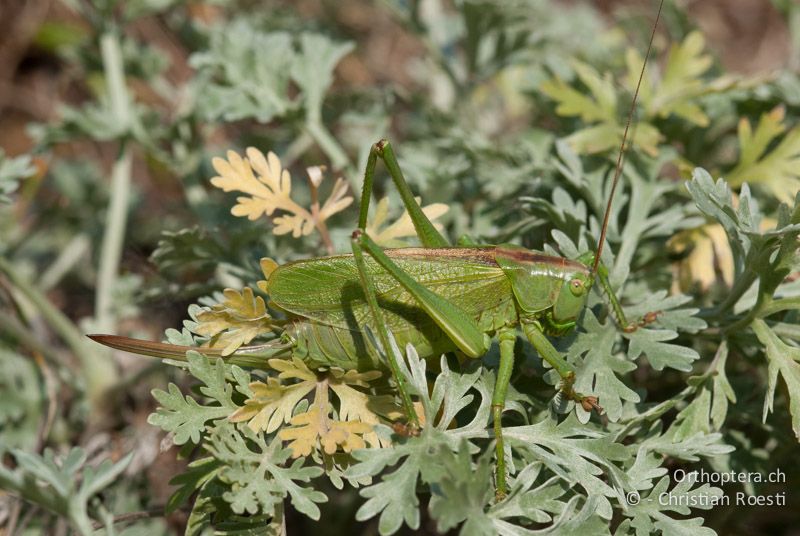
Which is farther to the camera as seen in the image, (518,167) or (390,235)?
(518,167)

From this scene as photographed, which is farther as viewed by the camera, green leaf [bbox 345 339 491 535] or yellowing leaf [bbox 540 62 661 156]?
yellowing leaf [bbox 540 62 661 156]

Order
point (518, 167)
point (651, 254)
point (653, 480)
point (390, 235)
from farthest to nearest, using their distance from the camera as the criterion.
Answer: point (518, 167) < point (651, 254) < point (390, 235) < point (653, 480)

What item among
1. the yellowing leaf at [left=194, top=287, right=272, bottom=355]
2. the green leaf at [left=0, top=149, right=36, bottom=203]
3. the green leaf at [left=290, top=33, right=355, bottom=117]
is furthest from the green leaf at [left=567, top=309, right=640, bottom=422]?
the green leaf at [left=0, top=149, right=36, bottom=203]

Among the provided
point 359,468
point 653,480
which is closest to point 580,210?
point 653,480

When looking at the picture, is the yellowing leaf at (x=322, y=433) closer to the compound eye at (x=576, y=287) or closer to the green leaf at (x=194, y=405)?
the green leaf at (x=194, y=405)

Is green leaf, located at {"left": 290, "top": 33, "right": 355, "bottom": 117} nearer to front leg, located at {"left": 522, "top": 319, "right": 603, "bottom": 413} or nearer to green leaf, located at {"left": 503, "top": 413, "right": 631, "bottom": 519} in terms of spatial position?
front leg, located at {"left": 522, "top": 319, "right": 603, "bottom": 413}

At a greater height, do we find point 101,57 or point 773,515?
point 101,57

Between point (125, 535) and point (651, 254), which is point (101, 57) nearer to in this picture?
point (125, 535)

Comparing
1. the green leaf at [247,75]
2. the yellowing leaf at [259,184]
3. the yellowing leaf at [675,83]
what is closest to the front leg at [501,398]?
the yellowing leaf at [259,184]
